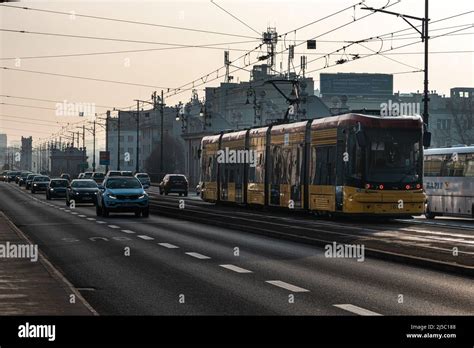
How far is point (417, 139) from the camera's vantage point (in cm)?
3247

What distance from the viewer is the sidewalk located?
11586 mm

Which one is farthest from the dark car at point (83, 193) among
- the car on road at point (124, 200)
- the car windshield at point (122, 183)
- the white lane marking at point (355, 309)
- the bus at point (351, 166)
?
the white lane marking at point (355, 309)

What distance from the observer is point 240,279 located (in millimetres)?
15414

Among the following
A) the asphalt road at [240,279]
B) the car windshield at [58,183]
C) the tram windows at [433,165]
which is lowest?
the asphalt road at [240,279]

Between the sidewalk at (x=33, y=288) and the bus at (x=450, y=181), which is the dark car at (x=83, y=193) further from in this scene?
the sidewalk at (x=33, y=288)

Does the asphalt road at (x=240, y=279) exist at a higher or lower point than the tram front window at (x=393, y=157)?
lower

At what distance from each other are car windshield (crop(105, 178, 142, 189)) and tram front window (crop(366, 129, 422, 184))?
427 inches

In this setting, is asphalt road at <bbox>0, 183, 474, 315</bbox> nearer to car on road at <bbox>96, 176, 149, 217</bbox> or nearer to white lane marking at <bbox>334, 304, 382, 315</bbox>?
white lane marking at <bbox>334, 304, 382, 315</bbox>

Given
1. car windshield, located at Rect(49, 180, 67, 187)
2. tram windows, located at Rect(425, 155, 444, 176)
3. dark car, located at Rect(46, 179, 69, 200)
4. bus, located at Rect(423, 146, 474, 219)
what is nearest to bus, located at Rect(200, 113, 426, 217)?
bus, located at Rect(423, 146, 474, 219)

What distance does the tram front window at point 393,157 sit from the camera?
31812mm

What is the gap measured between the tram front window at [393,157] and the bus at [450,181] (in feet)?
18.0

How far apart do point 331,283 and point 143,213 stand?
2408 cm

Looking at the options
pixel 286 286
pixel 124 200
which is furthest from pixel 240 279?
pixel 124 200
